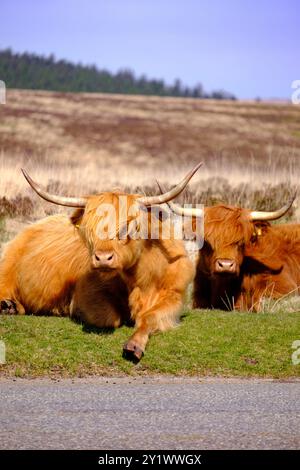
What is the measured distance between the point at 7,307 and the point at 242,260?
2.43 metres

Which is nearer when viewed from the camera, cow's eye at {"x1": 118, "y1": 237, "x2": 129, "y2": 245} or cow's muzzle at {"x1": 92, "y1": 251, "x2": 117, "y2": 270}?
cow's muzzle at {"x1": 92, "y1": 251, "x2": 117, "y2": 270}

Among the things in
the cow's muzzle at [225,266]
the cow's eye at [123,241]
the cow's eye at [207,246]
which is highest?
the cow's eye at [123,241]

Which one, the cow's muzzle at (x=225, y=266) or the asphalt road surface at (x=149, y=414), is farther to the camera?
the cow's muzzle at (x=225, y=266)

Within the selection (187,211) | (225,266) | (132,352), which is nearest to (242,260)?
(225,266)

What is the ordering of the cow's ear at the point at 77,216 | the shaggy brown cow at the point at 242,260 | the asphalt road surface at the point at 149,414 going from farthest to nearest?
the shaggy brown cow at the point at 242,260 → the cow's ear at the point at 77,216 → the asphalt road surface at the point at 149,414

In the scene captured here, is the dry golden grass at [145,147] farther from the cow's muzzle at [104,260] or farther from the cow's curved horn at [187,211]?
the cow's muzzle at [104,260]

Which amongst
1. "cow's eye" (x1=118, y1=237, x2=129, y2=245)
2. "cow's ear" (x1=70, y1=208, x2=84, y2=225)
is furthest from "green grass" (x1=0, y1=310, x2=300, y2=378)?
"cow's ear" (x1=70, y1=208, x2=84, y2=225)

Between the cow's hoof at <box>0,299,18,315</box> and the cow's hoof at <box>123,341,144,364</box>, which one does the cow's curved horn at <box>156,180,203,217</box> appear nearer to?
the cow's hoof at <box>0,299,18,315</box>

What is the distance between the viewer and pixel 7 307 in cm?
848

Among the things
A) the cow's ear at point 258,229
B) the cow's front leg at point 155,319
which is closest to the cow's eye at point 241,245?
the cow's ear at point 258,229

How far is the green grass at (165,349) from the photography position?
648cm

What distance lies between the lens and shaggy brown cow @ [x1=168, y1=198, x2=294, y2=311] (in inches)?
344
